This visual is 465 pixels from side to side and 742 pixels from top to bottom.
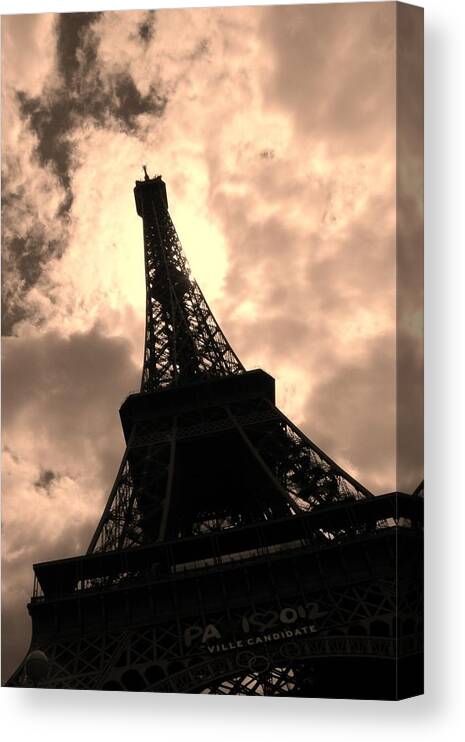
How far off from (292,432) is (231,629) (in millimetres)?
2542

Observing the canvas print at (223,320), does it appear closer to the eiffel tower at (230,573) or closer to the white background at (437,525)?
the eiffel tower at (230,573)

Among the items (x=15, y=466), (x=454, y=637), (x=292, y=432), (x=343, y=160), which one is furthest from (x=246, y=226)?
(x=454, y=637)

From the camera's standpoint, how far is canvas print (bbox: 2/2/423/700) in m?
12.2

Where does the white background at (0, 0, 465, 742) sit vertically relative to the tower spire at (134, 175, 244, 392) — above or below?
below

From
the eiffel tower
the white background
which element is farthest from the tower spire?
the white background

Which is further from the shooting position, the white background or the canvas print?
the canvas print

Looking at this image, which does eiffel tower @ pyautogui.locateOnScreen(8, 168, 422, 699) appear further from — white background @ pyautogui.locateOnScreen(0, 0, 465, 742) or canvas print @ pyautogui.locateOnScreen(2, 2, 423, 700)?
white background @ pyautogui.locateOnScreen(0, 0, 465, 742)

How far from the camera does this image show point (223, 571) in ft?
45.5

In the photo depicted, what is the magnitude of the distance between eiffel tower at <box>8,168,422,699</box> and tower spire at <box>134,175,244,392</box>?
0.15 feet

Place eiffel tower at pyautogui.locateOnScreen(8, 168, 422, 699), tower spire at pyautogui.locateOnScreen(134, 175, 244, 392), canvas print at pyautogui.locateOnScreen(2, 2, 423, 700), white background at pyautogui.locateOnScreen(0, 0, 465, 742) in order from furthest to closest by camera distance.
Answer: tower spire at pyautogui.locateOnScreen(134, 175, 244, 392) → canvas print at pyautogui.locateOnScreen(2, 2, 423, 700) → eiffel tower at pyautogui.locateOnScreen(8, 168, 422, 699) → white background at pyautogui.locateOnScreen(0, 0, 465, 742)

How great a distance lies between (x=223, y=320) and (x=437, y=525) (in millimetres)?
3266

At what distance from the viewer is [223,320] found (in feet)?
43.9

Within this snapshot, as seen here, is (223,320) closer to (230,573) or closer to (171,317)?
(230,573)

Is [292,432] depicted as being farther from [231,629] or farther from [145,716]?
[145,716]
